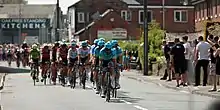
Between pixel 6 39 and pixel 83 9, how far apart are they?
2856cm

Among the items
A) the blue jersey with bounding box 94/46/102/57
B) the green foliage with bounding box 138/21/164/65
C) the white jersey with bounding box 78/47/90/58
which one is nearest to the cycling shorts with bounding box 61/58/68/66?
the white jersey with bounding box 78/47/90/58

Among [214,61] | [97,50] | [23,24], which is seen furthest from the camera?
[23,24]

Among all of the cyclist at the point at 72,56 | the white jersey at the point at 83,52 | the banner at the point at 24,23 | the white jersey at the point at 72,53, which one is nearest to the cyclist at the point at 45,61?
the cyclist at the point at 72,56

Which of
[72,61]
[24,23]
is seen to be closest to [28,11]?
[24,23]

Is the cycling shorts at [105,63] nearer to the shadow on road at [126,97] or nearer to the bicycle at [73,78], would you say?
the shadow on road at [126,97]

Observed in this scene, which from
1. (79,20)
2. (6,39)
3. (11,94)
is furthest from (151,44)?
(6,39)

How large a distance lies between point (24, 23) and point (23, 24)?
78 cm

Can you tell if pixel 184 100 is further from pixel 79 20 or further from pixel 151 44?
pixel 79 20

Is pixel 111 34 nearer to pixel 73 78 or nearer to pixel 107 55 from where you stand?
pixel 73 78

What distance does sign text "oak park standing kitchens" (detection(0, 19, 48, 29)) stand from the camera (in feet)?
391

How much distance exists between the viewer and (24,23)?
12125 cm

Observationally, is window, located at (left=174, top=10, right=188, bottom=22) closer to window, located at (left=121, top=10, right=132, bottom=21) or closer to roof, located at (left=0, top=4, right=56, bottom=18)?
window, located at (left=121, top=10, right=132, bottom=21)

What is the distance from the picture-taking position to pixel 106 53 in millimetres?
19969

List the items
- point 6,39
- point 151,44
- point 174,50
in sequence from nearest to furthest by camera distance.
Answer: point 174,50 < point 151,44 < point 6,39
